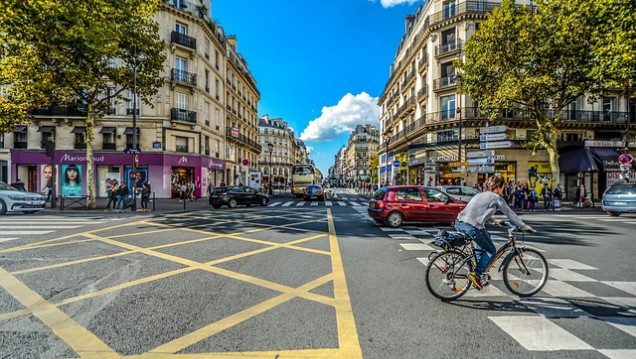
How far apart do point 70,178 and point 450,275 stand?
31.3 m

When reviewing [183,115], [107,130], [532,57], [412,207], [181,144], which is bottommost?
[412,207]

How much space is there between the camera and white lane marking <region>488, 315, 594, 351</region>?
107 inches

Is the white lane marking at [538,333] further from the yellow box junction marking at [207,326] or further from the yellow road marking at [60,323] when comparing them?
the yellow road marking at [60,323]

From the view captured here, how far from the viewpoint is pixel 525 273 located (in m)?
4.11

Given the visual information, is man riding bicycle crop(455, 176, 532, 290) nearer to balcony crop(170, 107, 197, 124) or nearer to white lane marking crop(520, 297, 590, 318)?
white lane marking crop(520, 297, 590, 318)

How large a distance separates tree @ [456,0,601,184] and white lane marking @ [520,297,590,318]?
16.9 meters

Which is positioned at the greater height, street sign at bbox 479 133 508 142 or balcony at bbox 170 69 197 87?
balcony at bbox 170 69 197 87

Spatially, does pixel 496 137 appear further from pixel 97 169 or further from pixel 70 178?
pixel 70 178

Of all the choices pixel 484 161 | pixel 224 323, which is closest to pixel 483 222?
pixel 224 323

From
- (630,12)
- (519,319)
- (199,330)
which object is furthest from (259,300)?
(630,12)

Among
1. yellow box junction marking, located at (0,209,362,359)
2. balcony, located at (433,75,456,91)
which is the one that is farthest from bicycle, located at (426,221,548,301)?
balcony, located at (433,75,456,91)

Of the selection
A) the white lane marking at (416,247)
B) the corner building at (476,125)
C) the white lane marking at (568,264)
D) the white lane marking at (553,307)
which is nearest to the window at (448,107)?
the corner building at (476,125)

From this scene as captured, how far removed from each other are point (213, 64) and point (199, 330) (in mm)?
31295

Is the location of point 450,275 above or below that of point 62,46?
below
